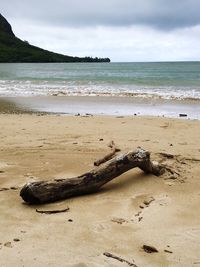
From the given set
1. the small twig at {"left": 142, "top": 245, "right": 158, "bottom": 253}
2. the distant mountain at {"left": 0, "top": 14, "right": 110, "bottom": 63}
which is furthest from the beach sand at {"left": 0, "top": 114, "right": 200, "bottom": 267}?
the distant mountain at {"left": 0, "top": 14, "right": 110, "bottom": 63}

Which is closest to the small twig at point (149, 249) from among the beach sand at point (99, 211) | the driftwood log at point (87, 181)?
the beach sand at point (99, 211)

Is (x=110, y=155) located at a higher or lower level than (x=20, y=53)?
lower

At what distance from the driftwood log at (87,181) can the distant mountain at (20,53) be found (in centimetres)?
14156

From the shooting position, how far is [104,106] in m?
15.4

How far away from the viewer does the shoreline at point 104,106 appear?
44.4 feet

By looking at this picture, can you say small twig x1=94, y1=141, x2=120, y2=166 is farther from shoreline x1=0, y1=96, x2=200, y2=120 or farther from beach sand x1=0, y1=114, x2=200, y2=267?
shoreline x1=0, y1=96, x2=200, y2=120

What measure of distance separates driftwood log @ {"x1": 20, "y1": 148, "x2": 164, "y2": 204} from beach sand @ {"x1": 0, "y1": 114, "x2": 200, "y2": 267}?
0.09 m

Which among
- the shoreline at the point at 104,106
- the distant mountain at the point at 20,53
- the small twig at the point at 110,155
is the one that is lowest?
the shoreline at the point at 104,106

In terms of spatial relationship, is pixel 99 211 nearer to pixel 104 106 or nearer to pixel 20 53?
pixel 104 106

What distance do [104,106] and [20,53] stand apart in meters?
143

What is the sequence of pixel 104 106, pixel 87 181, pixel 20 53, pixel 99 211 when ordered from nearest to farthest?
pixel 99 211
pixel 87 181
pixel 104 106
pixel 20 53

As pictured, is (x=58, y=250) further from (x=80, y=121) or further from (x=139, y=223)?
(x=80, y=121)

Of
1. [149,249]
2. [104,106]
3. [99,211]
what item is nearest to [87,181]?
[99,211]

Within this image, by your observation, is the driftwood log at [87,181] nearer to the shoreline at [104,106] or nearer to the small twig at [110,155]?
the small twig at [110,155]
